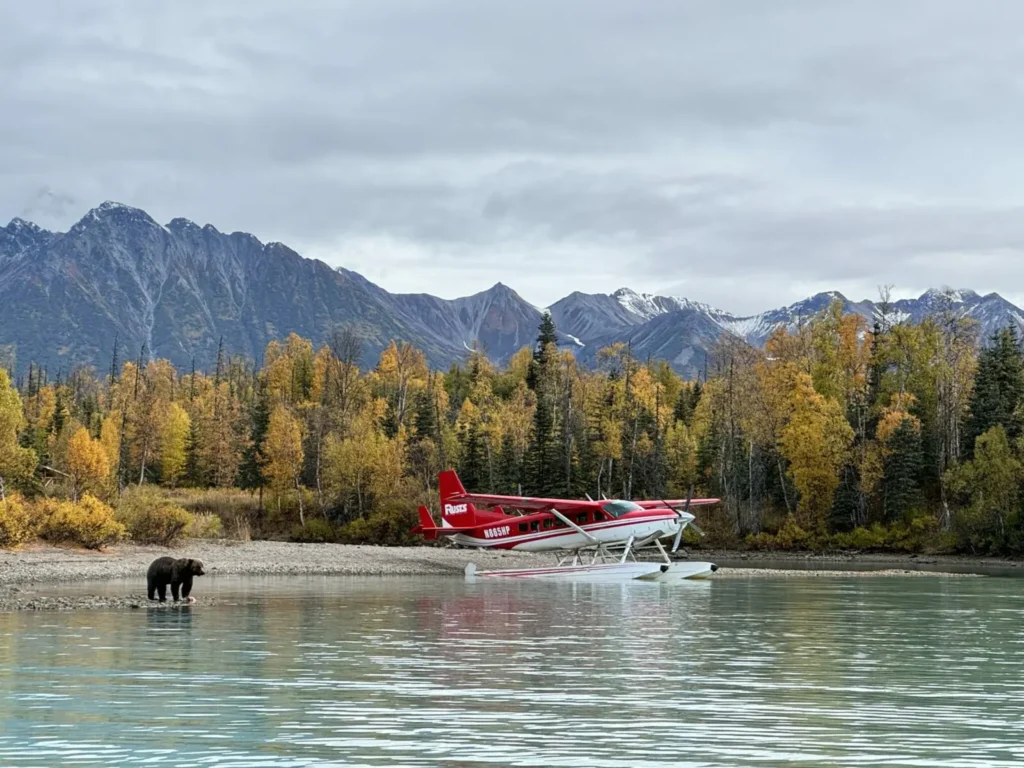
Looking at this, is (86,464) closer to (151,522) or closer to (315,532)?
(151,522)

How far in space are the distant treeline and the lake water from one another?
1455 inches

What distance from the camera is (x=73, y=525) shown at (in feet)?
143

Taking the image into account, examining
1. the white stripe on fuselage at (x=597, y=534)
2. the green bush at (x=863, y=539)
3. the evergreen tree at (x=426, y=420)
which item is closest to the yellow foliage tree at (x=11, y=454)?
the white stripe on fuselage at (x=597, y=534)

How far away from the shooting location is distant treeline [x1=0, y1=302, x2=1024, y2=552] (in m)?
66.1

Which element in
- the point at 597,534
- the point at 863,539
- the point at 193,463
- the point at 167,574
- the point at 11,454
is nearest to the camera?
the point at 167,574

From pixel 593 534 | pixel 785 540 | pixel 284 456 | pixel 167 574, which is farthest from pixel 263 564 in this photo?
pixel 785 540

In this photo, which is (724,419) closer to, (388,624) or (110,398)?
(388,624)

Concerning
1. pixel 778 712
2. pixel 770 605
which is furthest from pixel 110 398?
pixel 778 712

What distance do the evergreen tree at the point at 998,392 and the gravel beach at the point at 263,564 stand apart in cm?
1034

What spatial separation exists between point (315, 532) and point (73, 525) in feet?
107

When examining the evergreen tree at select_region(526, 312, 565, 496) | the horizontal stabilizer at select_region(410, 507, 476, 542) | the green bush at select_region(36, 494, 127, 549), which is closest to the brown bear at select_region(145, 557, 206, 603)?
the green bush at select_region(36, 494, 127, 549)

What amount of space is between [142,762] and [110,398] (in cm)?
12242

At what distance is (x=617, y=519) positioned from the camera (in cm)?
4184

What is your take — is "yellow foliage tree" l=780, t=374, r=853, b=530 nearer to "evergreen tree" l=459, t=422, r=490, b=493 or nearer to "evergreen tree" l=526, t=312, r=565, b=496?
"evergreen tree" l=526, t=312, r=565, b=496
